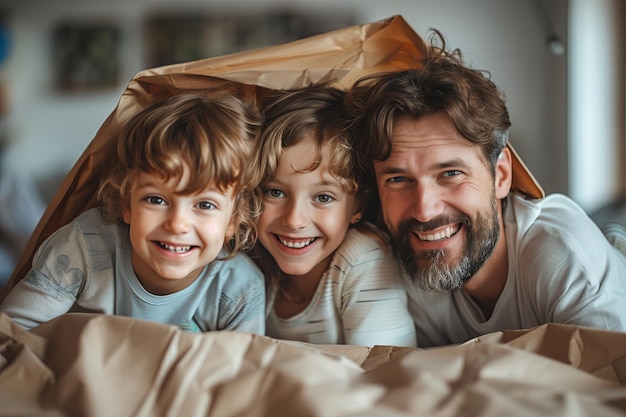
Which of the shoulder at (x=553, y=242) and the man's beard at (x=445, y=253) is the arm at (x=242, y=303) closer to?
the man's beard at (x=445, y=253)

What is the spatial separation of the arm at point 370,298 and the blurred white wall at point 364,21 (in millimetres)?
1339

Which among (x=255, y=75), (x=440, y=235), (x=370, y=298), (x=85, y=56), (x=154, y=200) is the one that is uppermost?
(x=85, y=56)

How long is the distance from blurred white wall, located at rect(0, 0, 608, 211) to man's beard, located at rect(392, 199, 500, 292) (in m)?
1.28

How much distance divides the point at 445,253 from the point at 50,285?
695mm

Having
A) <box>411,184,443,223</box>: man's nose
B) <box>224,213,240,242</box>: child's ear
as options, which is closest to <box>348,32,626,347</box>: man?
<box>411,184,443,223</box>: man's nose

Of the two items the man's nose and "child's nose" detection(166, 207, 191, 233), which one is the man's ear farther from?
"child's nose" detection(166, 207, 191, 233)

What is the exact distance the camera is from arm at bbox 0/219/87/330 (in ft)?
3.75

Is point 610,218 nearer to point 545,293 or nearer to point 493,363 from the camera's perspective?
point 545,293

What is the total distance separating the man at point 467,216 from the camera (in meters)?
1.14

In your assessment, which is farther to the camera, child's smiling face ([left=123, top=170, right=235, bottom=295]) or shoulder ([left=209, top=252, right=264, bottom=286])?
shoulder ([left=209, top=252, right=264, bottom=286])

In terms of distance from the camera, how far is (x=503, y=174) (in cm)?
126

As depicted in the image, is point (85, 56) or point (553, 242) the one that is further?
point (85, 56)

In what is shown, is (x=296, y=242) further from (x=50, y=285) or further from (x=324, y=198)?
(x=50, y=285)

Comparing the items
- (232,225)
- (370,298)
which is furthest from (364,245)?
(232,225)
